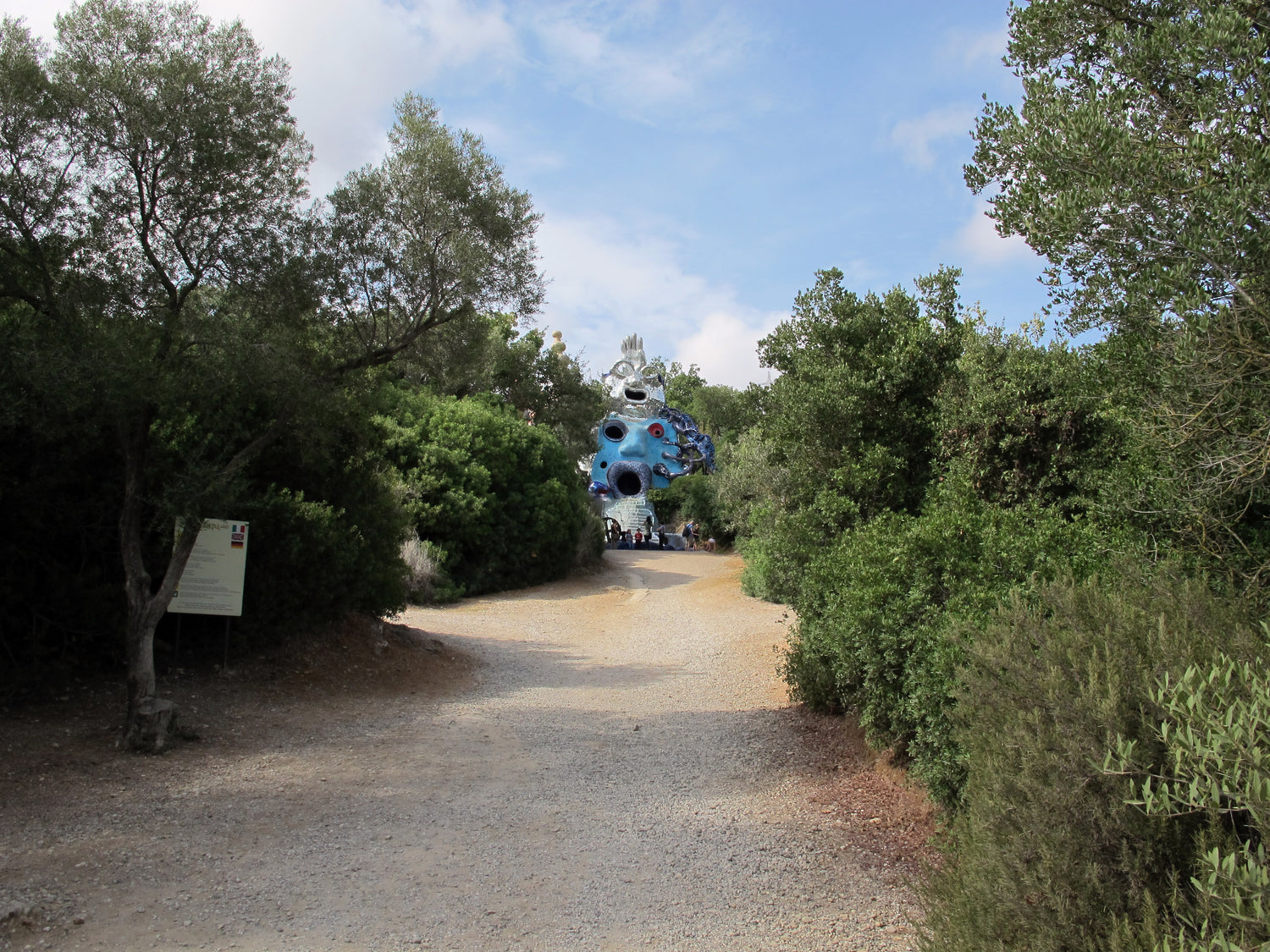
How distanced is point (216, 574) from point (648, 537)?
29573mm

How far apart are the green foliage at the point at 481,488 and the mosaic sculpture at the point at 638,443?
20.0 m

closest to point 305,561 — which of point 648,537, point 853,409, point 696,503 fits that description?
point 853,409

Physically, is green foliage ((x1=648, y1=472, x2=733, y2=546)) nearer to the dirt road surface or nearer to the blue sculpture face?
the blue sculpture face

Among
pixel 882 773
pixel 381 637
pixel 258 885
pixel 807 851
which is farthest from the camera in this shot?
pixel 381 637

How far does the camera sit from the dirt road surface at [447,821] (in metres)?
4.09

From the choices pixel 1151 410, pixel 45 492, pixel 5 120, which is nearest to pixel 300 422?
pixel 45 492

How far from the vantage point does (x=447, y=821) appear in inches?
217

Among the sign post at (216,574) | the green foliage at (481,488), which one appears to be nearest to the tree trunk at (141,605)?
the sign post at (216,574)

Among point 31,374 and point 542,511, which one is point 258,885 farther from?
point 542,511

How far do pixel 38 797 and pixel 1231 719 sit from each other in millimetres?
6504

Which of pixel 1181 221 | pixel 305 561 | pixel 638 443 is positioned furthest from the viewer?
pixel 638 443

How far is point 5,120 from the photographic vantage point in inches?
263

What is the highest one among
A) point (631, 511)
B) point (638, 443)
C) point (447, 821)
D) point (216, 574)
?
point (638, 443)

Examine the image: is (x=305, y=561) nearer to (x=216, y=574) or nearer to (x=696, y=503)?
(x=216, y=574)
